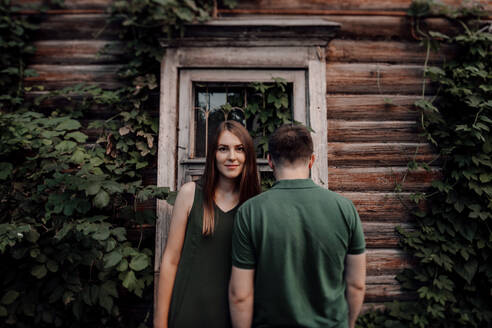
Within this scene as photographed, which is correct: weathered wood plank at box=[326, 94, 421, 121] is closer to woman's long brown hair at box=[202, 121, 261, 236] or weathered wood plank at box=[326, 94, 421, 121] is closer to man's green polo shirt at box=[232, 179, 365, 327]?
woman's long brown hair at box=[202, 121, 261, 236]

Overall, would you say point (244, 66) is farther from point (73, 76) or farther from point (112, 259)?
point (112, 259)

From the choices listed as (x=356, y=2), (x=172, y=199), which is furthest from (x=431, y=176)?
(x=172, y=199)

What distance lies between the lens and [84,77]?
3055 mm

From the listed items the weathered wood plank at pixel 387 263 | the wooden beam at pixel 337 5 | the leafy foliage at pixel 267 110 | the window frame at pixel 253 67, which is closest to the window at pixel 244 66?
the window frame at pixel 253 67

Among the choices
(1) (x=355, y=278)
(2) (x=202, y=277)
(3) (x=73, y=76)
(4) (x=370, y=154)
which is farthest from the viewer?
(3) (x=73, y=76)

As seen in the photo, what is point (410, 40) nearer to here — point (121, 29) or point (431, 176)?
point (431, 176)

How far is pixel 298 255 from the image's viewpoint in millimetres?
1371

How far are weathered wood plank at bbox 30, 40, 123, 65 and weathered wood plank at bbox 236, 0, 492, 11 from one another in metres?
1.66

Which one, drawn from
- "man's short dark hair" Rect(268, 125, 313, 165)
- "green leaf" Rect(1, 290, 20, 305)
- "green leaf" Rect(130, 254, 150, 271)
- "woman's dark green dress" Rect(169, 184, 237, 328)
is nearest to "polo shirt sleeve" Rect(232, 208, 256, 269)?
"woman's dark green dress" Rect(169, 184, 237, 328)

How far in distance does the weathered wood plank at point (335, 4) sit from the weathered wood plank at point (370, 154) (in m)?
1.56

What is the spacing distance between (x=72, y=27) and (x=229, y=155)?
2713 mm

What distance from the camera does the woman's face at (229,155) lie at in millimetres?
1733

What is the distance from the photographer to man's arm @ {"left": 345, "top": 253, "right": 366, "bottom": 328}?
1.47m

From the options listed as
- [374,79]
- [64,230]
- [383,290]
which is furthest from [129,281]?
[374,79]
